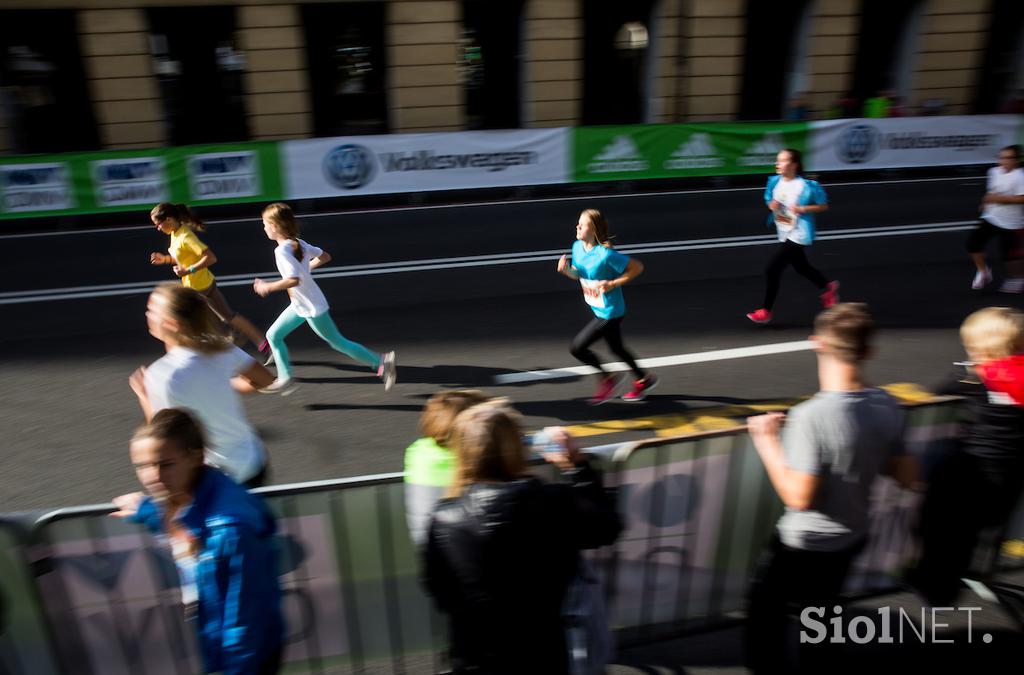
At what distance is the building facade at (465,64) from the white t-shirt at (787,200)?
1183 centimetres

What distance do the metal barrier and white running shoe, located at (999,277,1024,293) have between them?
21.5 ft

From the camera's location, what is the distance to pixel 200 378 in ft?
11.3

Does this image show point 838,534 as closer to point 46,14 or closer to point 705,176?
point 705,176

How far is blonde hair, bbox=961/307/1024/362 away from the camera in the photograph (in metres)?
3.30

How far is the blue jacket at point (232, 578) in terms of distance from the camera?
2.36 m

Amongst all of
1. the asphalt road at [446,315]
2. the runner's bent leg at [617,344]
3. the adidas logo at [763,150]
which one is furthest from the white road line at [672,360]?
the adidas logo at [763,150]

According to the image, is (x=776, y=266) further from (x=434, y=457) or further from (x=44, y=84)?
(x=44, y=84)

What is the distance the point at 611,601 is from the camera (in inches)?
144

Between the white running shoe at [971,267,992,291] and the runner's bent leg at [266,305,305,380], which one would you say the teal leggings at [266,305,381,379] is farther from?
the white running shoe at [971,267,992,291]

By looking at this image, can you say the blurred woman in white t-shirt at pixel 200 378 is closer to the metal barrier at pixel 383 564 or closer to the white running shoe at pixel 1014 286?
the metal barrier at pixel 383 564

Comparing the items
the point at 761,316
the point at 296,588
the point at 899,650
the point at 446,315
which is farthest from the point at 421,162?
the point at 899,650

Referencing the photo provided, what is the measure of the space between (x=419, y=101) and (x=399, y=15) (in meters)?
1.94

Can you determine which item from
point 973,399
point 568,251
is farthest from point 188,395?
point 568,251

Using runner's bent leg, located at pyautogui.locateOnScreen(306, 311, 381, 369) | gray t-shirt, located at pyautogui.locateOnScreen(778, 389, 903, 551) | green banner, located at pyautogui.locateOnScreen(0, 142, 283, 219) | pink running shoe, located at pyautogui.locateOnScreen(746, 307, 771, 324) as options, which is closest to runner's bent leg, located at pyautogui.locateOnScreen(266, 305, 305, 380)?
runner's bent leg, located at pyautogui.locateOnScreen(306, 311, 381, 369)
